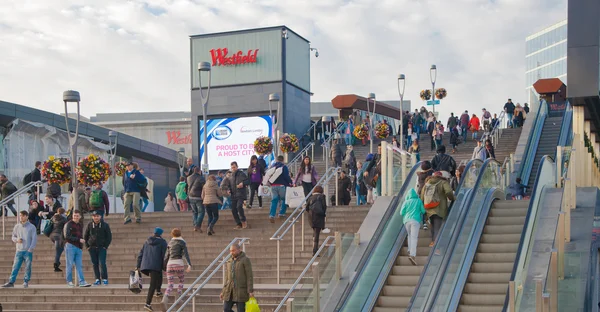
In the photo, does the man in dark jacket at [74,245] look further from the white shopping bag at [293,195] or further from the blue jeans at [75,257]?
the white shopping bag at [293,195]

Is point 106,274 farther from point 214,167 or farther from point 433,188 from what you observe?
point 214,167

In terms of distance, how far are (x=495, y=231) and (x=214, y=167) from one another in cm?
2760

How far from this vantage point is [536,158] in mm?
28578

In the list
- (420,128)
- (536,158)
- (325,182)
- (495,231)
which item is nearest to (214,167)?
(420,128)

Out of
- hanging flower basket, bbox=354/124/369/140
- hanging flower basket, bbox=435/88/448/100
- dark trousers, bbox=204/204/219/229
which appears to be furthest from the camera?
hanging flower basket, bbox=435/88/448/100

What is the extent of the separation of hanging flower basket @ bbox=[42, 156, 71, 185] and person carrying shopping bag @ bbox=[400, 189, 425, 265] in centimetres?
986

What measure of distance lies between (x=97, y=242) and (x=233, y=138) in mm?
24805

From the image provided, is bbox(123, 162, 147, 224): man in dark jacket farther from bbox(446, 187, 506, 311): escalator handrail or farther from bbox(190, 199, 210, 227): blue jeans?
bbox(446, 187, 506, 311): escalator handrail

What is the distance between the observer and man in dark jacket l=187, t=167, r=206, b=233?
67.3ft

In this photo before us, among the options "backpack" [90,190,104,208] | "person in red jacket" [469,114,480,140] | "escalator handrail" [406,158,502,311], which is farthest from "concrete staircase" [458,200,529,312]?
"person in red jacket" [469,114,480,140]

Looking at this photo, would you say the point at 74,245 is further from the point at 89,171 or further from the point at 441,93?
the point at 441,93

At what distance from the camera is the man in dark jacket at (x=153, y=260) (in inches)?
609

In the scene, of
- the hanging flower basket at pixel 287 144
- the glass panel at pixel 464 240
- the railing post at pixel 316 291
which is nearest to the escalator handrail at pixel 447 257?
the glass panel at pixel 464 240

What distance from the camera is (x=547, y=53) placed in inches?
4695
